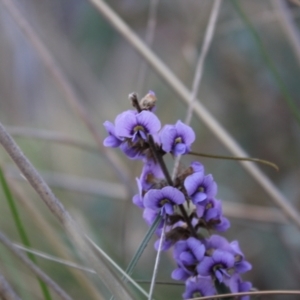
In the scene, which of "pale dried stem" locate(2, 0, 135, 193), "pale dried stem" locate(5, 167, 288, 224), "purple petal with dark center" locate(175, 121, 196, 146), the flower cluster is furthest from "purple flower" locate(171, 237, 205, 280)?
"pale dried stem" locate(5, 167, 288, 224)

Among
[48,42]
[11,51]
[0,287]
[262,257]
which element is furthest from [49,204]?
[11,51]

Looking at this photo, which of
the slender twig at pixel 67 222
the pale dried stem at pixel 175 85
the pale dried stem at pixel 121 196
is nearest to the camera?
the slender twig at pixel 67 222

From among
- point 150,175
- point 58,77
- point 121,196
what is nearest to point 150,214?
point 150,175

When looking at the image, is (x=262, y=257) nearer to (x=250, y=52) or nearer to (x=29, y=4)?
(x=250, y=52)

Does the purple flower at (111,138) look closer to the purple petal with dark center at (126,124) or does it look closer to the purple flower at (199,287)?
the purple petal with dark center at (126,124)

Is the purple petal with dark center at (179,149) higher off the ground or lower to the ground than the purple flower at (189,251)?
higher

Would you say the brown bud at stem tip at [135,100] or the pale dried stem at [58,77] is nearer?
the brown bud at stem tip at [135,100]

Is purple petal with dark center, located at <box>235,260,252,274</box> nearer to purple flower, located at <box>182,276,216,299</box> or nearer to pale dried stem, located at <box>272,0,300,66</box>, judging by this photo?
purple flower, located at <box>182,276,216,299</box>

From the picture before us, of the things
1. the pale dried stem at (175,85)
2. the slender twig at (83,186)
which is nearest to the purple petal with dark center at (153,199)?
the pale dried stem at (175,85)
